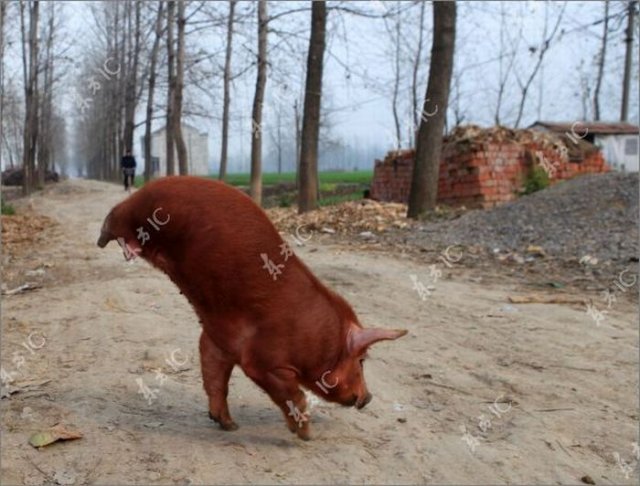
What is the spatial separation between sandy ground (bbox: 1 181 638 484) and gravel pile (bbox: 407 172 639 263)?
2.76 m

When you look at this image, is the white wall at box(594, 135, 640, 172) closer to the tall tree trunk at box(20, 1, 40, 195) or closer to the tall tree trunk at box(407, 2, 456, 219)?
the tall tree trunk at box(407, 2, 456, 219)

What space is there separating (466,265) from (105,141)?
45.7 metres

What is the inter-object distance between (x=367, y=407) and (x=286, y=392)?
96 centimetres

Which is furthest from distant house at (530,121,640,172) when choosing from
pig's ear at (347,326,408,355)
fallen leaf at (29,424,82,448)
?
fallen leaf at (29,424,82,448)

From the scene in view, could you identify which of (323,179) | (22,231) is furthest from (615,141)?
(323,179)

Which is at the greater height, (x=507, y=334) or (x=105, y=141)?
(x=105, y=141)

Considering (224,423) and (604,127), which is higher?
(604,127)

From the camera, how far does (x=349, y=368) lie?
2869 millimetres

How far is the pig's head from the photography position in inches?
112

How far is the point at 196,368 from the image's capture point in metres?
4.17

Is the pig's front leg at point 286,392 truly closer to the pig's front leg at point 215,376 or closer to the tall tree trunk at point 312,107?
the pig's front leg at point 215,376

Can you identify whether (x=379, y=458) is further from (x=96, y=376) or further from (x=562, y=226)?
(x=562, y=226)

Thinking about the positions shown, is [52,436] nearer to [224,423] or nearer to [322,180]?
[224,423]

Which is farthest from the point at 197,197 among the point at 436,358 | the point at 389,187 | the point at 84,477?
the point at 389,187
